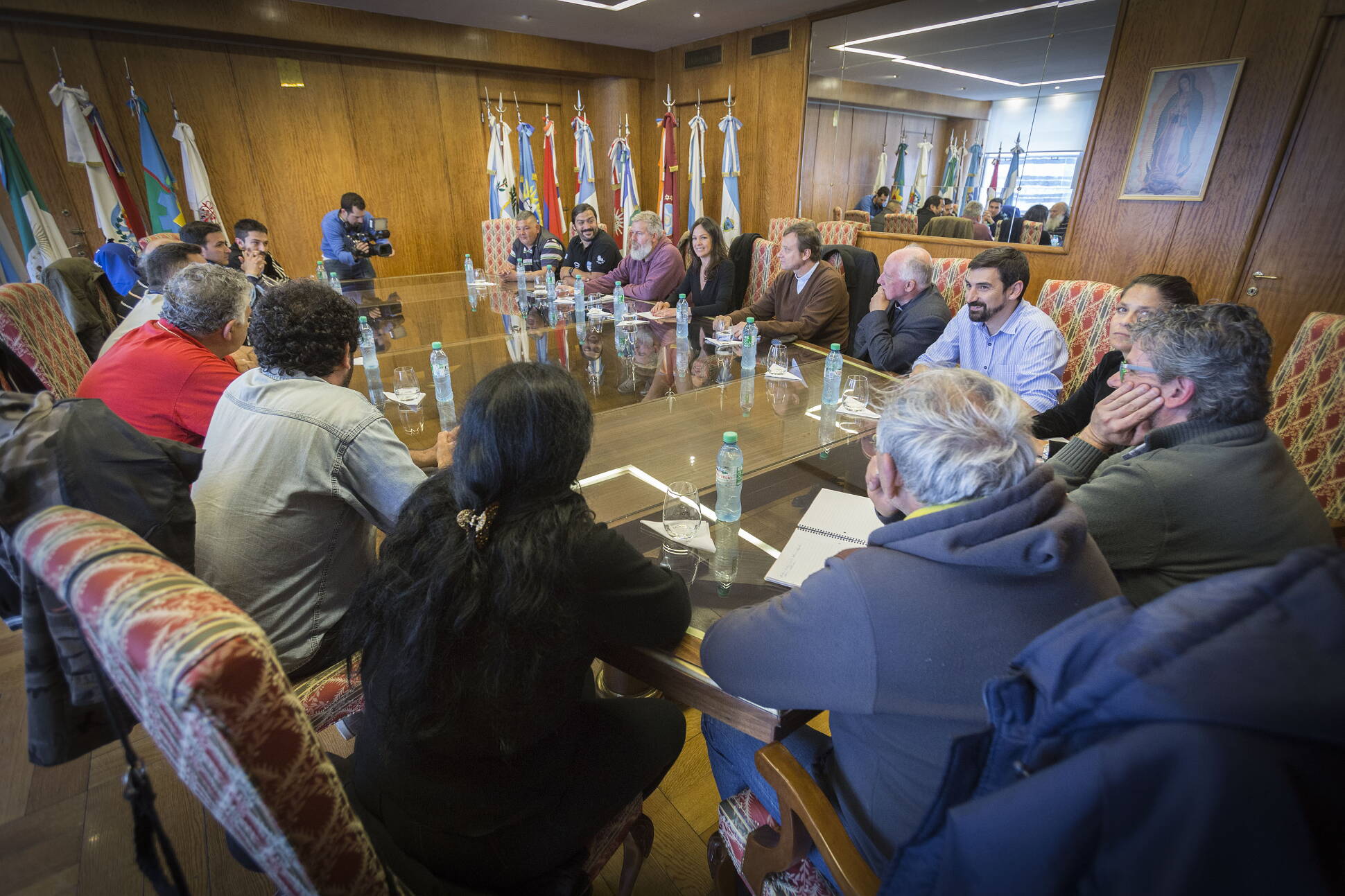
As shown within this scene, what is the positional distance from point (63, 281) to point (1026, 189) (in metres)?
5.64

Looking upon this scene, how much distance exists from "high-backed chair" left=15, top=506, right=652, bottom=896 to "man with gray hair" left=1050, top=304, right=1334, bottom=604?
120cm

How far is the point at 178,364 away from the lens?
5.24 feet

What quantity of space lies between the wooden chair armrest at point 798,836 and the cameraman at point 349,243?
16.5 feet

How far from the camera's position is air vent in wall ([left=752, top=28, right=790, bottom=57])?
558 cm

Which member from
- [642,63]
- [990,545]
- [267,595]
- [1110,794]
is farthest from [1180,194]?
[642,63]

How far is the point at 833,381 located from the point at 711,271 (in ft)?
6.54

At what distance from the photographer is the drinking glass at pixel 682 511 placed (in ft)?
4.11

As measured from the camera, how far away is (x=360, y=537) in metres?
1.31

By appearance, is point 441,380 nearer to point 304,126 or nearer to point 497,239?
point 497,239

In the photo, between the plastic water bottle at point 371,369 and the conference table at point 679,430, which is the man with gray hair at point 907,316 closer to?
the conference table at point 679,430

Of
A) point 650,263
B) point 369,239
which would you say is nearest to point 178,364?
point 650,263

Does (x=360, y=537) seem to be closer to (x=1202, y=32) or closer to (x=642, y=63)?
(x=1202, y=32)

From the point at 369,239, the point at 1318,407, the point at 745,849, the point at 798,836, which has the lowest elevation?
the point at 745,849

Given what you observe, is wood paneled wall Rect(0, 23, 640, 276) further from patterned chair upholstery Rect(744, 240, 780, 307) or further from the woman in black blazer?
the woman in black blazer
